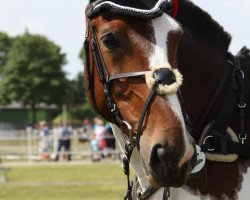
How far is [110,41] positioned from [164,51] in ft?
1.15

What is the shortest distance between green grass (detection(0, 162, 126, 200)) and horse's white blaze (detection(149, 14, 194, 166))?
1156cm

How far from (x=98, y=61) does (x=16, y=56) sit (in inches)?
3771

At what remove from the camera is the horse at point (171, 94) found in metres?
3.44

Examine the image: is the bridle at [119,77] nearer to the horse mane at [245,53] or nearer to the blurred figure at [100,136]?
the horse mane at [245,53]

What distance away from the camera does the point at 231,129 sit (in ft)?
13.1

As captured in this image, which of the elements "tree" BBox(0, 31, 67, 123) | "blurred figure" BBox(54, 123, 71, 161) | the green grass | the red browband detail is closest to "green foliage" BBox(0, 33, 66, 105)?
"tree" BBox(0, 31, 67, 123)

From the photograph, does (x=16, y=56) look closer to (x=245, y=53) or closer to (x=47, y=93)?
(x=47, y=93)

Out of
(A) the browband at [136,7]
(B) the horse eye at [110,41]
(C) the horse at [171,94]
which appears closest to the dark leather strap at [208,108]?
(C) the horse at [171,94]

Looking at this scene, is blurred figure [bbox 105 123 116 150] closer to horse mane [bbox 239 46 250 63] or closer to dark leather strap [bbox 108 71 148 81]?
horse mane [bbox 239 46 250 63]

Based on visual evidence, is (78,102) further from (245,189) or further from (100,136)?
(245,189)

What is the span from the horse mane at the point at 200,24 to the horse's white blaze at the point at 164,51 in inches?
17.4

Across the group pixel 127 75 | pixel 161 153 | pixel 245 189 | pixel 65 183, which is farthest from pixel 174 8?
pixel 65 183

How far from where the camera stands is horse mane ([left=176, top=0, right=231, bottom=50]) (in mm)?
4191

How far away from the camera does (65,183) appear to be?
19141mm
